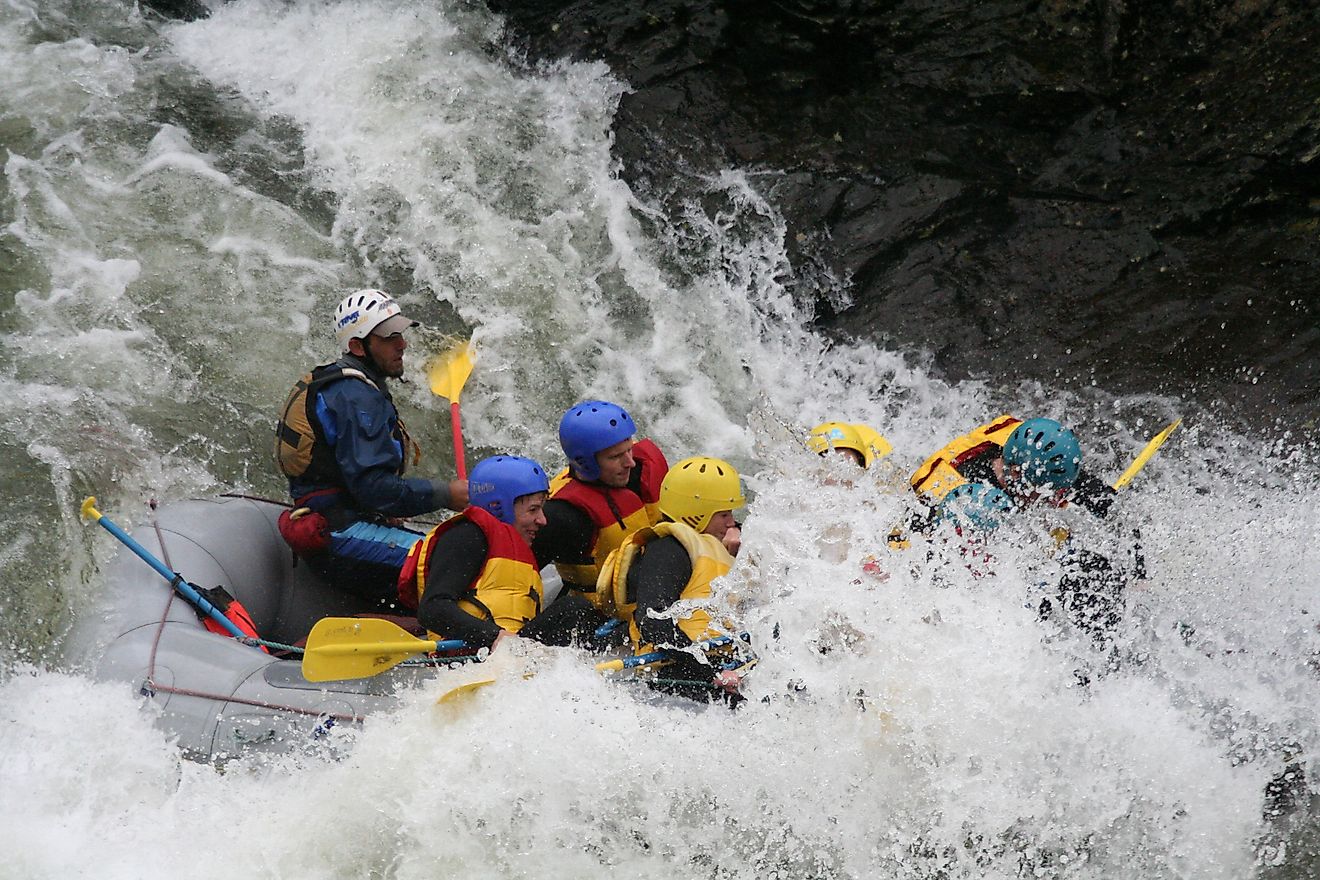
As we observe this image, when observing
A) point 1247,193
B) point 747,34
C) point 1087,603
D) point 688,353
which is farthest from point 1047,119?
point 1087,603

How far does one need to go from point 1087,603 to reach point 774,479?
52.0 inches

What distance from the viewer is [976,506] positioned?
5086mm

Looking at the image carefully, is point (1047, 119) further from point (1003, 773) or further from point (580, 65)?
point (1003, 773)

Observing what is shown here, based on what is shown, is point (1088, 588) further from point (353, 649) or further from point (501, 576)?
point (353, 649)

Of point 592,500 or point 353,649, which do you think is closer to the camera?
point 353,649

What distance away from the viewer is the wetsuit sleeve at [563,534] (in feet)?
17.4

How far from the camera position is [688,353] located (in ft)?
26.1

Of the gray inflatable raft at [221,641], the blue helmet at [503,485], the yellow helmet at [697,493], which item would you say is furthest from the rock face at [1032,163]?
the gray inflatable raft at [221,641]

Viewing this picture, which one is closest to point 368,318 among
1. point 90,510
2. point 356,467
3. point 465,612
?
point 356,467

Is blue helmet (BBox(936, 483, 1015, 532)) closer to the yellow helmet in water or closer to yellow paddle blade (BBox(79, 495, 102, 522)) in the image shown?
the yellow helmet in water

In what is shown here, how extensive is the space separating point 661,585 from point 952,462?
172 centimetres

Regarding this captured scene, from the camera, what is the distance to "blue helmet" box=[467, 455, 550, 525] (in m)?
5.07

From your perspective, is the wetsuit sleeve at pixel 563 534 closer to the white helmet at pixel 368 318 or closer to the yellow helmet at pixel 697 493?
the yellow helmet at pixel 697 493

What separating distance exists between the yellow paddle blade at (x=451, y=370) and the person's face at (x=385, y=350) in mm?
1118
